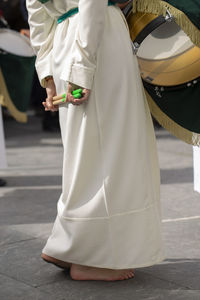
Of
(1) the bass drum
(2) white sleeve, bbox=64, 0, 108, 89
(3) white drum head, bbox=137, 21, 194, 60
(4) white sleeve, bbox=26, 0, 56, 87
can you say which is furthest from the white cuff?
(3) white drum head, bbox=137, 21, 194, 60

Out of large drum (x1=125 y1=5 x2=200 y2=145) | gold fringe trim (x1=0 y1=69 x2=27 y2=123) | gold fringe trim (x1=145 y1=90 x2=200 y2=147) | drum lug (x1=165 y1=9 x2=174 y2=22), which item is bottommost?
gold fringe trim (x1=0 y1=69 x2=27 y2=123)

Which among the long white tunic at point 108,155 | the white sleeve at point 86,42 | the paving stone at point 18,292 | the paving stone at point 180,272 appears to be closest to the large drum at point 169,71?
the long white tunic at point 108,155

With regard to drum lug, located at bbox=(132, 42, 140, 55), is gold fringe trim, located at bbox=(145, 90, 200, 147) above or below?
below

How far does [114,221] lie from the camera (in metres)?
3.34

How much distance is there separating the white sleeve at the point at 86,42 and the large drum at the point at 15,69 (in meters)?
2.96

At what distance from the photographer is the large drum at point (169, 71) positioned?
3.57 meters

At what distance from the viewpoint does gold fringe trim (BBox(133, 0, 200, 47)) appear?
341 cm

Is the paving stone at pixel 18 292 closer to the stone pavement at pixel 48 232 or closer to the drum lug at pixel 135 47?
the stone pavement at pixel 48 232

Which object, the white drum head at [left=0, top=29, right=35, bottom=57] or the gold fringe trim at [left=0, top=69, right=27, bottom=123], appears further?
the gold fringe trim at [left=0, top=69, right=27, bottom=123]

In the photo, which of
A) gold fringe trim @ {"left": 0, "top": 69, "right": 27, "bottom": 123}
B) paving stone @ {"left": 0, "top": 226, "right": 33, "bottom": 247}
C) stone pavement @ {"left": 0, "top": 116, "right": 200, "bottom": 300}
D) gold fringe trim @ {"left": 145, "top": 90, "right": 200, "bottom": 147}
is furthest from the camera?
gold fringe trim @ {"left": 0, "top": 69, "right": 27, "bottom": 123}

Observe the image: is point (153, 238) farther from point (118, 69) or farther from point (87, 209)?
point (118, 69)

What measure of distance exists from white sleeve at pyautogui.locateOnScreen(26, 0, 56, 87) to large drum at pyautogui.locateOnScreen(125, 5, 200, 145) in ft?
1.26

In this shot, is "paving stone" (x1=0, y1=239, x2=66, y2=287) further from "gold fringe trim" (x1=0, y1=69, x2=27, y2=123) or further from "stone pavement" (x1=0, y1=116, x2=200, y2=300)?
"gold fringe trim" (x1=0, y1=69, x2=27, y2=123)

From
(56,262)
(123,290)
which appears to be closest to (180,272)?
(123,290)
